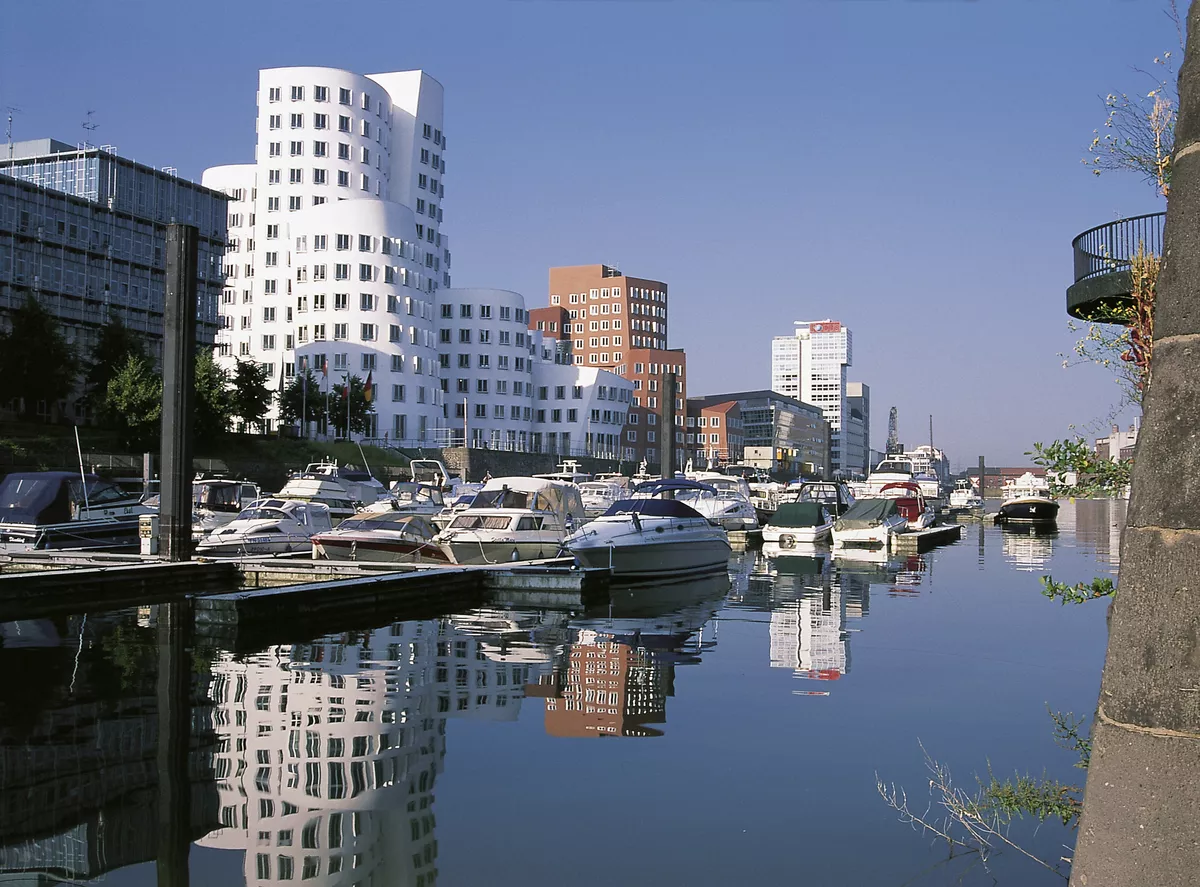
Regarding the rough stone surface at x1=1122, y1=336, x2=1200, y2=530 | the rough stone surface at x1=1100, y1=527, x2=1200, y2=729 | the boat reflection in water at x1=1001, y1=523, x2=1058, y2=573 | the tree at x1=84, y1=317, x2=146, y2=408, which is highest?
the tree at x1=84, y1=317, x2=146, y2=408

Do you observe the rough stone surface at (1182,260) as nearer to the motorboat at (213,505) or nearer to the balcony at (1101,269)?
the balcony at (1101,269)

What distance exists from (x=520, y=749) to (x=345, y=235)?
330 ft

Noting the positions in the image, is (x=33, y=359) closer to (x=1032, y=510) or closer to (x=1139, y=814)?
(x=1032, y=510)

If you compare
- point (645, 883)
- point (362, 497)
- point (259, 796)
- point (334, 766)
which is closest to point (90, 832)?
point (259, 796)

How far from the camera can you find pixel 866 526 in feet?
171

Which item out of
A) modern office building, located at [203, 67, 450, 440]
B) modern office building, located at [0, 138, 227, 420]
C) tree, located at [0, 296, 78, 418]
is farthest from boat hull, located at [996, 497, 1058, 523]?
modern office building, located at [0, 138, 227, 420]

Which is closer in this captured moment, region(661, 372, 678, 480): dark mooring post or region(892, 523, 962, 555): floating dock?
region(892, 523, 962, 555): floating dock

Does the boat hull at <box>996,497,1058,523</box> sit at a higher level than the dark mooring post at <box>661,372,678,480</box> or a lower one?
lower

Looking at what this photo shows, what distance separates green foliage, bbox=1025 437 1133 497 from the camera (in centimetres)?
728

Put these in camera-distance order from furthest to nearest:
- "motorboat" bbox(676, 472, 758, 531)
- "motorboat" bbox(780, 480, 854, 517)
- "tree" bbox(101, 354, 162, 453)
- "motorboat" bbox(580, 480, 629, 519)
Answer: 1. "motorboat" bbox(780, 480, 854, 517)
2. "tree" bbox(101, 354, 162, 453)
3. "motorboat" bbox(580, 480, 629, 519)
4. "motorboat" bbox(676, 472, 758, 531)

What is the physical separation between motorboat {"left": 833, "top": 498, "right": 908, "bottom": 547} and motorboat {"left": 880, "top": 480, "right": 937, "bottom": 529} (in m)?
9.00

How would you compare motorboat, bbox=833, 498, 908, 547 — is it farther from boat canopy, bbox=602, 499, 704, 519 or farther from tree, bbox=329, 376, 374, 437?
tree, bbox=329, 376, 374, 437

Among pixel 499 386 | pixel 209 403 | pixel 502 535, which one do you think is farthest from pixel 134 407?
pixel 499 386

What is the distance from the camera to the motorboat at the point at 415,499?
166 ft
